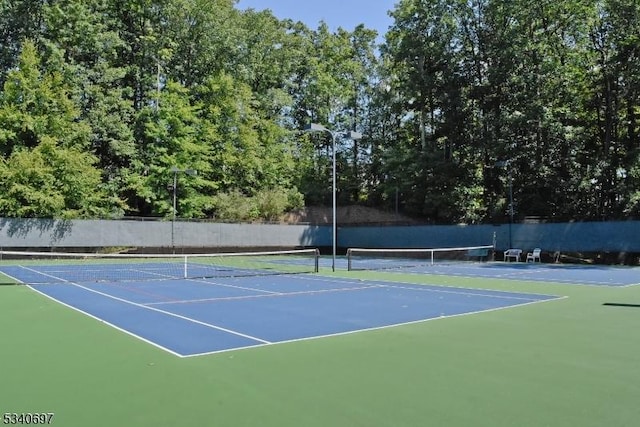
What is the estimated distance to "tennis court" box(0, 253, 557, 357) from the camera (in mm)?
7422

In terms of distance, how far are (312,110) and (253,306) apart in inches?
1523

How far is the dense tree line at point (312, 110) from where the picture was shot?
3075cm

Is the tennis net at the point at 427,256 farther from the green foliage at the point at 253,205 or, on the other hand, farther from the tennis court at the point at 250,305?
the tennis court at the point at 250,305

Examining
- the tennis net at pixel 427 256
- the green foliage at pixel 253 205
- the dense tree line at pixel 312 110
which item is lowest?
the tennis net at pixel 427 256

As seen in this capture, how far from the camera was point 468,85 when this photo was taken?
36500mm

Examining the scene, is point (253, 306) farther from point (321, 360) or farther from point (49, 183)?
point (49, 183)

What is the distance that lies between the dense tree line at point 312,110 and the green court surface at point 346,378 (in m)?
24.5

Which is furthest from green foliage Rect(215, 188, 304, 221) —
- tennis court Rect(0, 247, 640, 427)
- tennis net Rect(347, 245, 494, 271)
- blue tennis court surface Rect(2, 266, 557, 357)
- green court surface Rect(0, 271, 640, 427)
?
green court surface Rect(0, 271, 640, 427)

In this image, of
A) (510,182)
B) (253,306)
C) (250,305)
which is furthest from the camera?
(510,182)

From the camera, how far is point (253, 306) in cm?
1024

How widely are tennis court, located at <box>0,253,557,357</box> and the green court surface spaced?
50cm

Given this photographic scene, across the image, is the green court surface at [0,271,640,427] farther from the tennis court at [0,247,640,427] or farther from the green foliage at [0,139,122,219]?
the green foliage at [0,139,122,219]

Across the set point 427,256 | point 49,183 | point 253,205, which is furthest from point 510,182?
point 49,183

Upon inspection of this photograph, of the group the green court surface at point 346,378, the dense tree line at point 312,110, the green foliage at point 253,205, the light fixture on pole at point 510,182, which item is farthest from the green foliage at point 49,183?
the light fixture on pole at point 510,182
